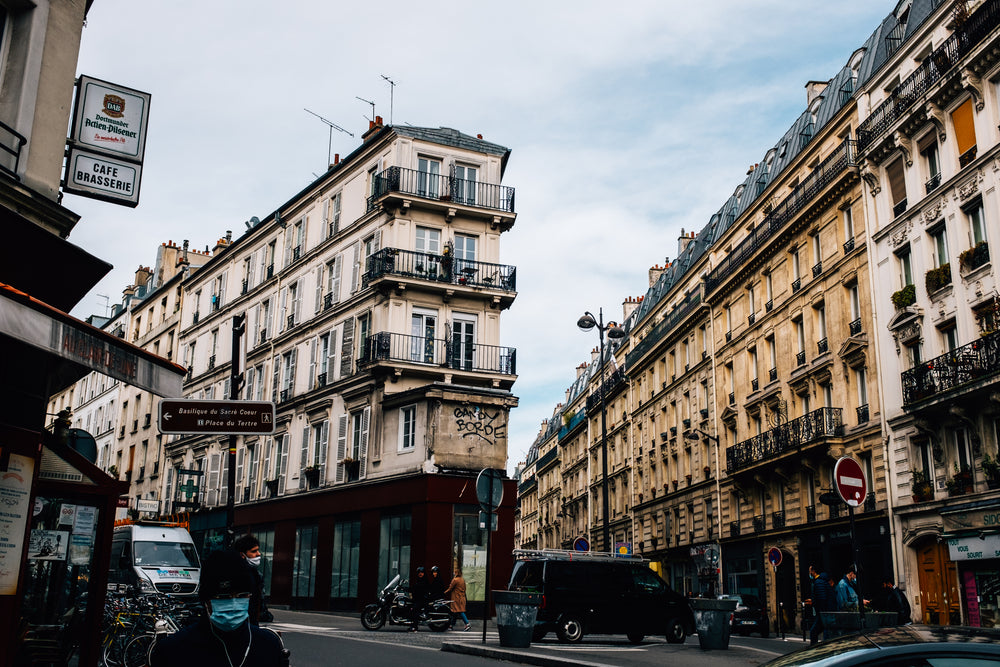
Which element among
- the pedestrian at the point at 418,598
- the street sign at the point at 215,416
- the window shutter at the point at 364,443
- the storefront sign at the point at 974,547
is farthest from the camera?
the window shutter at the point at 364,443

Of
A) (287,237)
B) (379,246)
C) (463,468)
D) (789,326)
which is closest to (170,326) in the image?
(287,237)

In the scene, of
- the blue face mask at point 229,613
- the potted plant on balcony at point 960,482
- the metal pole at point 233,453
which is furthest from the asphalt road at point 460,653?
the potted plant on balcony at point 960,482

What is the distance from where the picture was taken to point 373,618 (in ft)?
68.5

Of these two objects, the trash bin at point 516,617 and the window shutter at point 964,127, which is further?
the window shutter at point 964,127

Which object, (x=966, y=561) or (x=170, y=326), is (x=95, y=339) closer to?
(x=966, y=561)

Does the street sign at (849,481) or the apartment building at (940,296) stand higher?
the apartment building at (940,296)

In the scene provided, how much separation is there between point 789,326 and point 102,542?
3092cm

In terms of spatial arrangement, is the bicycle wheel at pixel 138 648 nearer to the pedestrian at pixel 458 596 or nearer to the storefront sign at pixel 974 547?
the pedestrian at pixel 458 596

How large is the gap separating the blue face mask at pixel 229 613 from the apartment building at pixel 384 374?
23.3 metres

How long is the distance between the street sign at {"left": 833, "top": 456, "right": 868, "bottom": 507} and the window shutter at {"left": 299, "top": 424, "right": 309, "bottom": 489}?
26.5 metres

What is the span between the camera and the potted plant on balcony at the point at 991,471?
2305 centimetres

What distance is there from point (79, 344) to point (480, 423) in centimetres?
2225

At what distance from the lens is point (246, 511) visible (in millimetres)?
37156

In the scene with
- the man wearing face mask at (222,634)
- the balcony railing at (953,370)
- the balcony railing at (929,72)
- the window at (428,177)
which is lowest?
the man wearing face mask at (222,634)
